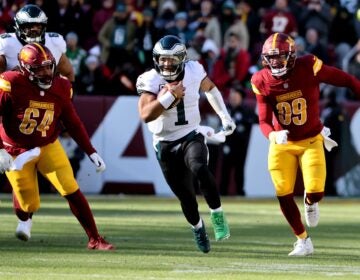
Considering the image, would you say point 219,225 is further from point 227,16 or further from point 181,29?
point 227,16

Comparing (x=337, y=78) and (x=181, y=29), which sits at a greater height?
(x=337, y=78)

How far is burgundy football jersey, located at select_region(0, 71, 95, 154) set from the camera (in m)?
8.98

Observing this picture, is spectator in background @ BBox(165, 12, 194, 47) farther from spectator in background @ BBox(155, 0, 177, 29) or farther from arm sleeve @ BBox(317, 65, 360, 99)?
arm sleeve @ BBox(317, 65, 360, 99)

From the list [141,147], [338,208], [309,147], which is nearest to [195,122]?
[309,147]

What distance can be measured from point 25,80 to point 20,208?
105 cm

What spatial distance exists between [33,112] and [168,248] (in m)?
1.46

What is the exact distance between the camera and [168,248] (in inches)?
365

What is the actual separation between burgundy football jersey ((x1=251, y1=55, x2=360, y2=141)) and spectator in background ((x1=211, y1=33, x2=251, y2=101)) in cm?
677

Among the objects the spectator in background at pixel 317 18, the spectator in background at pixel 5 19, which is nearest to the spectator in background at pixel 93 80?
the spectator in background at pixel 5 19

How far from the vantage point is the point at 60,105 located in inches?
357

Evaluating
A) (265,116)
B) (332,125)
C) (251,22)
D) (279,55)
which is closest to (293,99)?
(265,116)

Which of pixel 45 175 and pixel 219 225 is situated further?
pixel 45 175

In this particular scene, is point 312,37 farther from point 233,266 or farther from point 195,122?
point 233,266

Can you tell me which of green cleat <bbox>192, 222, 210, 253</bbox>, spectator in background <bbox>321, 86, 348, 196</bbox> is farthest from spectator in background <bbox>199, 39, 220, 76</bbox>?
green cleat <bbox>192, 222, 210, 253</bbox>
